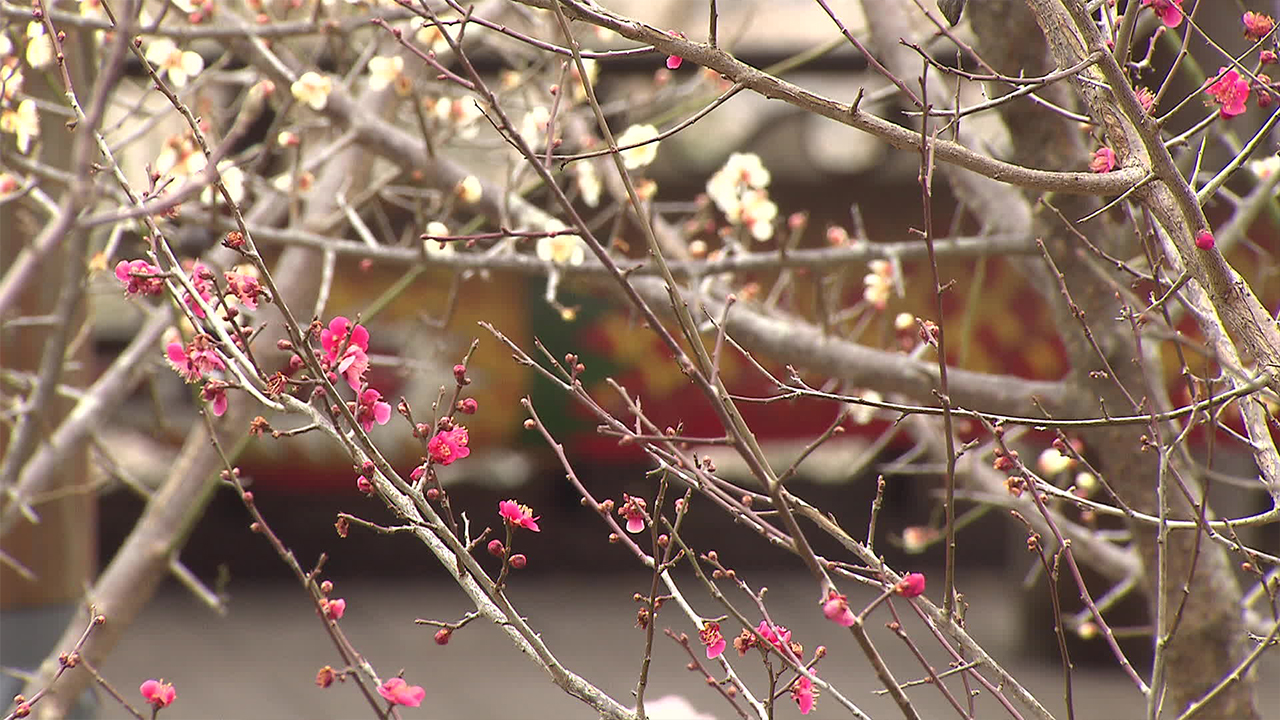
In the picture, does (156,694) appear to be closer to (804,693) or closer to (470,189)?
(804,693)

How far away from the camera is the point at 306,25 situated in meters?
2.82

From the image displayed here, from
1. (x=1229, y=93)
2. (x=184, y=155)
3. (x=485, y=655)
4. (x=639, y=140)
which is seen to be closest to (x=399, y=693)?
(x=1229, y=93)

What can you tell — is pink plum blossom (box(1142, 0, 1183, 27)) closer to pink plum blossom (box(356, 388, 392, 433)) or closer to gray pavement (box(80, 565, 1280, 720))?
pink plum blossom (box(356, 388, 392, 433))

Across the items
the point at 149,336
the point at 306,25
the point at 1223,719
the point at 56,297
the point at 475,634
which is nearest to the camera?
the point at 1223,719

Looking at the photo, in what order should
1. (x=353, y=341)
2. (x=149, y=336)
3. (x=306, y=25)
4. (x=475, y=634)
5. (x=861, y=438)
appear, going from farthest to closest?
(x=861, y=438) → (x=475, y=634) → (x=149, y=336) → (x=306, y=25) → (x=353, y=341)

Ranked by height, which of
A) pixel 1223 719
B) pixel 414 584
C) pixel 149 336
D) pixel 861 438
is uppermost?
pixel 861 438

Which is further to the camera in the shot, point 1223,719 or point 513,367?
point 513,367

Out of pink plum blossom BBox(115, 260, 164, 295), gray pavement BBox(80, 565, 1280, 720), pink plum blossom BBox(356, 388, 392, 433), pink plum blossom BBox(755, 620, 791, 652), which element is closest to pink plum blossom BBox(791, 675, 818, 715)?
pink plum blossom BBox(755, 620, 791, 652)

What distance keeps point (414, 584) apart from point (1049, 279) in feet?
26.1

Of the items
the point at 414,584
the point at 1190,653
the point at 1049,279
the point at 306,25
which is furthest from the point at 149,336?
the point at 414,584

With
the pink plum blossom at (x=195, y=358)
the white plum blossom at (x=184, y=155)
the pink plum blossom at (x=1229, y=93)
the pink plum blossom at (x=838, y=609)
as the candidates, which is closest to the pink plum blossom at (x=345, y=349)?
the pink plum blossom at (x=195, y=358)

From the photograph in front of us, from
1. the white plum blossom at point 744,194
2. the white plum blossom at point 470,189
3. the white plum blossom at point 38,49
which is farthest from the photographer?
the white plum blossom at point 744,194

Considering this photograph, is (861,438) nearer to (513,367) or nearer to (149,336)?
(513,367)

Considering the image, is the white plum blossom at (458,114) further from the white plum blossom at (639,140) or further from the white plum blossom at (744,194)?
the white plum blossom at (744,194)
